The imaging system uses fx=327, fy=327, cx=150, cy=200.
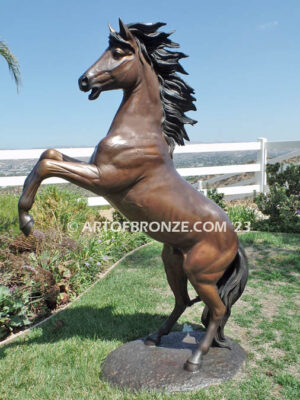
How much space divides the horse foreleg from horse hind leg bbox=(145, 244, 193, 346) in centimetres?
92

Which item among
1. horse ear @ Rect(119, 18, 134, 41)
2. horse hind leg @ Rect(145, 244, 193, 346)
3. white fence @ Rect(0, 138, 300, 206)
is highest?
horse ear @ Rect(119, 18, 134, 41)

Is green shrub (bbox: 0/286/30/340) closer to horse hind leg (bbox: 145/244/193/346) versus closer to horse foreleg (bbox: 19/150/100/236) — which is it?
horse hind leg (bbox: 145/244/193/346)

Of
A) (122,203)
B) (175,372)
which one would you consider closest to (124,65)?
(122,203)

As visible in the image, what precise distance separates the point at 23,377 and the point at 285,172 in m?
7.26

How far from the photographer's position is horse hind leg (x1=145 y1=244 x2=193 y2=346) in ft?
8.59

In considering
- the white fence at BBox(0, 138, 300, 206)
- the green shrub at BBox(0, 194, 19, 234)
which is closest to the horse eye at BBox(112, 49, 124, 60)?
the green shrub at BBox(0, 194, 19, 234)

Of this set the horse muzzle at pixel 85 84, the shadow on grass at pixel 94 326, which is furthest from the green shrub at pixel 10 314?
the horse muzzle at pixel 85 84

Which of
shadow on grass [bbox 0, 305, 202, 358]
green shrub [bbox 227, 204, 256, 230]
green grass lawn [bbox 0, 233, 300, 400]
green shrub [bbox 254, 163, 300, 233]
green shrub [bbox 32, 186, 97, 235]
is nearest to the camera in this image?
green grass lawn [bbox 0, 233, 300, 400]

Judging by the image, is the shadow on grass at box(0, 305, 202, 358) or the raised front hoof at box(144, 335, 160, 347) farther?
the shadow on grass at box(0, 305, 202, 358)

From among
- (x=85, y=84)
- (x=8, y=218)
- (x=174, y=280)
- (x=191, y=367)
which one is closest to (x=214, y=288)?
(x=174, y=280)

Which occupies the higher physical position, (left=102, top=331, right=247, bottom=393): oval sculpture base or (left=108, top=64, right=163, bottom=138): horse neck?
(left=108, top=64, right=163, bottom=138): horse neck

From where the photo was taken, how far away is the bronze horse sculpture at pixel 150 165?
2.06 meters

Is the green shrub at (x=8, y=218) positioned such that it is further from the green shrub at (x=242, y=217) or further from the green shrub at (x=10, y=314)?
the green shrub at (x=242, y=217)

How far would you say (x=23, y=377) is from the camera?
248 centimetres
